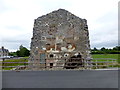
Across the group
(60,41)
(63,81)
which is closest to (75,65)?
(60,41)

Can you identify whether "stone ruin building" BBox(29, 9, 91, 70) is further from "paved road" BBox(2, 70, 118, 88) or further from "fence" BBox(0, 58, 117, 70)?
"paved road" BBox(2, 70, 118, 88)

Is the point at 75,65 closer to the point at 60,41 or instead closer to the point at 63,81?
the point at 60,41

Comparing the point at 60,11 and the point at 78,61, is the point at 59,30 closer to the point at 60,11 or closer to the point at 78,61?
the point at 60,11

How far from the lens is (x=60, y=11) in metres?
13.9

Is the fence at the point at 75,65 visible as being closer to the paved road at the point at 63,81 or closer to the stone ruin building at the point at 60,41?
the stone ruin building at the point at 60,41

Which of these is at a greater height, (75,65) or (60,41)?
(60,41)

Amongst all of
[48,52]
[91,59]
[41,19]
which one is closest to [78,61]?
[91,59]

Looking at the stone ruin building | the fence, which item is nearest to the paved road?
the fence

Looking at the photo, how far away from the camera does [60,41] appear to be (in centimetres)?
1309

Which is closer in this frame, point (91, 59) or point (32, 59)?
point (91, 59)

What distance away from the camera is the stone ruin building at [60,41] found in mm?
13078

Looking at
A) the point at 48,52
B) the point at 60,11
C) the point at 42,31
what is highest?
the point at 60,11

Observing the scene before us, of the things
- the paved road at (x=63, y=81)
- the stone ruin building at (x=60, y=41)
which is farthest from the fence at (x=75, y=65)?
the paved road at (x=63, y=81)

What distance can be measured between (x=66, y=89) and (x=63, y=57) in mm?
8487
